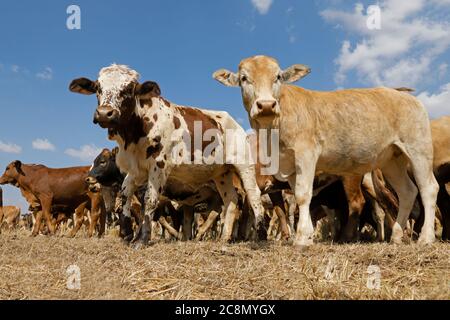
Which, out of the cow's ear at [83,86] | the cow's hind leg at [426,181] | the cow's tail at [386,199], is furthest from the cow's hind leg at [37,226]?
the cow's hind leg at [426,181]

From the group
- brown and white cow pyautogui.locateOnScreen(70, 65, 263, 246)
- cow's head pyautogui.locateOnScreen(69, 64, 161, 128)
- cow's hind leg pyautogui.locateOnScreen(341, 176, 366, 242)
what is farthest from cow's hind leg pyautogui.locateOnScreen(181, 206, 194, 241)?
cow's head pyautogui.locateOnScreen(69, 64, 161, 128)

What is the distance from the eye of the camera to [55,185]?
15156 mm

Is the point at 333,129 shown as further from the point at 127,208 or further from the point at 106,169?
the point at 106,169

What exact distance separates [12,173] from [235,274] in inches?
563

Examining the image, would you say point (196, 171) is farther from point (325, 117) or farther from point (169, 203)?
point (169, 203)

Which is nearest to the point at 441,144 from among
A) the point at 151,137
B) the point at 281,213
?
the point at 281,213

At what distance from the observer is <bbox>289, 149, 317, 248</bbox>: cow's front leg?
19.0ft

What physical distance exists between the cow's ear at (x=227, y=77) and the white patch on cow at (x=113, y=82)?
55.9 inches

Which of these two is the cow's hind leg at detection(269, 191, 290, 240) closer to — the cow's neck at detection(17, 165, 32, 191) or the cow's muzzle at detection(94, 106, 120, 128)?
the cow's muzzle at detection(94, 106, 120, 128)

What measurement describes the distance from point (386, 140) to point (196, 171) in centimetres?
325

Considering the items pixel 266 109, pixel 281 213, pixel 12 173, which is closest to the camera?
pixel 266 109

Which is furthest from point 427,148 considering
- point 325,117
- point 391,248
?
point 391,248

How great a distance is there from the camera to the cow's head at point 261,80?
5.72 m

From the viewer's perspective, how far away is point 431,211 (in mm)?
6785
